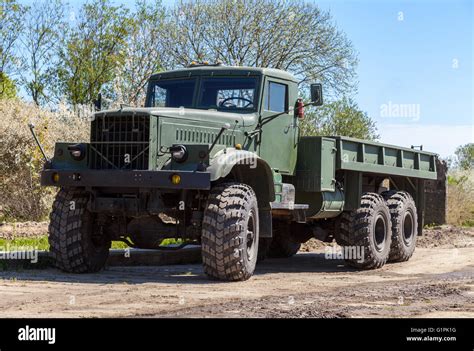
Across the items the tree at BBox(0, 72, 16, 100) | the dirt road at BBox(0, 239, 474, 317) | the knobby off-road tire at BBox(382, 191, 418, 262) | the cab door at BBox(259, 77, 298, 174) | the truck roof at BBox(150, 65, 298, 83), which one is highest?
the tree at BBox(0, 72, 16, 100)

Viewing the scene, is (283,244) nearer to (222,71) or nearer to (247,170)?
(247,170)

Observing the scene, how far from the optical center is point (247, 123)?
39.4 feet

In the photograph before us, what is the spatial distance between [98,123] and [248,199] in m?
2.05

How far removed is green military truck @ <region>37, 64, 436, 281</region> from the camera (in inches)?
425

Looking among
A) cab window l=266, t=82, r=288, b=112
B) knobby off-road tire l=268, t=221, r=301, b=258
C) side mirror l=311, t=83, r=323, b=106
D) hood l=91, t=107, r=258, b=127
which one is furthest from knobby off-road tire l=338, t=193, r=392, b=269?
hood l=91, t=107, r=258, b=127

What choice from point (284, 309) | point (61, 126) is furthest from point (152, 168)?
point (61, 126)

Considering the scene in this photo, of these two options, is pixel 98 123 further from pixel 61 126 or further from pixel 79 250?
pixel 61 126

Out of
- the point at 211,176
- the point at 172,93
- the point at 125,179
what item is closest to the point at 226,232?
the point at 211,176

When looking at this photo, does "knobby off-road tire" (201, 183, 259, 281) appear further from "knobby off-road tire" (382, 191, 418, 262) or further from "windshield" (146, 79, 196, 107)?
"knobby off-road tire" (382, 191, 418, 262)

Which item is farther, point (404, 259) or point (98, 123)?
point (404, 259)

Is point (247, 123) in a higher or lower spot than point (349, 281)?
higher

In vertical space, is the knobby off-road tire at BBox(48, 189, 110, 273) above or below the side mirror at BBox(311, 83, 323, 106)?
below

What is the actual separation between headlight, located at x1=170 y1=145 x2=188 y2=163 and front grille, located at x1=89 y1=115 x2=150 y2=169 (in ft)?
1.06

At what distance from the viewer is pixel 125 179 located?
1073 centimetres
